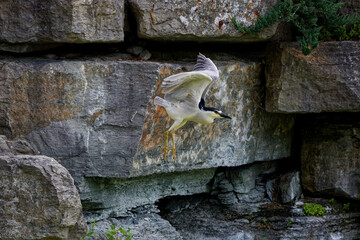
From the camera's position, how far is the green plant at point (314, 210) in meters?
5.29

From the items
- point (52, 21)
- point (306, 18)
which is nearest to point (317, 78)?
point (306, 18)

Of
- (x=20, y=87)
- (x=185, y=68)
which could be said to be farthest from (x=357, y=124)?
(x=20, y=87)

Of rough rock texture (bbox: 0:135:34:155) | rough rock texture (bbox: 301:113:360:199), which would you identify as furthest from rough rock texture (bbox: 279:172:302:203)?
rough rock texture (bbox: 0:135:34:155)

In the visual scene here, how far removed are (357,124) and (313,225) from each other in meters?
1.15

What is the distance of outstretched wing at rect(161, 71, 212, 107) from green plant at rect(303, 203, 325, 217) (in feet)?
7.26

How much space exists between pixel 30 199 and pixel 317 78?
2861 mm

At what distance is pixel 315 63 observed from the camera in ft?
15.6

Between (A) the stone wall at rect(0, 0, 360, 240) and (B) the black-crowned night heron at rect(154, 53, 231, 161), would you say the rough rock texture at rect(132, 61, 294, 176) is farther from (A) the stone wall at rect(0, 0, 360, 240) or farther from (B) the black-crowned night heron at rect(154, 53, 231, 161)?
(B) the black-crowned night heron at rect(154, 53, 231, 161)

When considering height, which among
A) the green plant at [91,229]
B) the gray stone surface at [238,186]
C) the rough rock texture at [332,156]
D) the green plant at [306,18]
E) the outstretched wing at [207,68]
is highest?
the green plant at [306,18]

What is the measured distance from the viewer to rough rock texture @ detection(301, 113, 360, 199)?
530 centimetres

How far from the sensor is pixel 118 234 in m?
4.37

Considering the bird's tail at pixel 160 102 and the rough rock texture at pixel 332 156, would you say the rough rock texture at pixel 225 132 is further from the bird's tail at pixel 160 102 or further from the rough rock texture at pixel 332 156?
the bird's tail at pixel 160 102

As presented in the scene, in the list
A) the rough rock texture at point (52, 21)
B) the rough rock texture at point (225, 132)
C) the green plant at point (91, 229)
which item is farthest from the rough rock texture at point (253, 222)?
the rough rock texture at point (52, 21)

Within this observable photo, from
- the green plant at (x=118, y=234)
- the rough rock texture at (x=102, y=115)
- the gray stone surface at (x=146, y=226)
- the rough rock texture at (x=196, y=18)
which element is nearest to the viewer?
the rough rock texture at (x=102, y=115)
